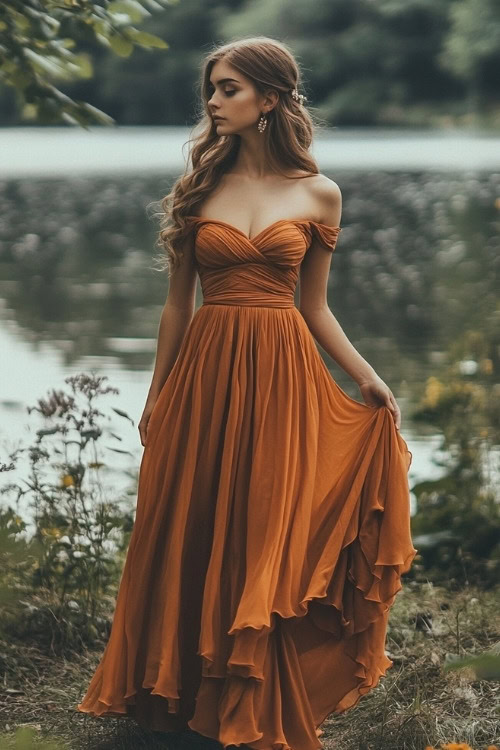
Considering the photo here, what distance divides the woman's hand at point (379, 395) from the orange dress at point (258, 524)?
0.09 feet

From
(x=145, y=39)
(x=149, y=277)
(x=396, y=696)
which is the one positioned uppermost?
(x=149, y=277)

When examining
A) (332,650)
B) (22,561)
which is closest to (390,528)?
(332,650)

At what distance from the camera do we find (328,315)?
11.4 ft

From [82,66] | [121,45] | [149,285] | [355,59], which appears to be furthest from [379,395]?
[355,59]

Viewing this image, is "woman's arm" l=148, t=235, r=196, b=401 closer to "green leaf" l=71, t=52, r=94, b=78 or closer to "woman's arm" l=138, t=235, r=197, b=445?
"woman's arm" l=138, t=235, r=197, b=445

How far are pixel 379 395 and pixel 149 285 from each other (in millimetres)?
10722

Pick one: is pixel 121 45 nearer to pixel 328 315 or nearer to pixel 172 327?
pixel 172 327

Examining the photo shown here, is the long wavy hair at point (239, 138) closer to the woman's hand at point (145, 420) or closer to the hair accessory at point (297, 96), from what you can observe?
the hair accessory at point (297, 96)

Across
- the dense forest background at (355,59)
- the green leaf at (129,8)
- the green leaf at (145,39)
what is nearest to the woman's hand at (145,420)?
the green leaf at (145,39)

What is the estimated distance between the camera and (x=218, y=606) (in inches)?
125

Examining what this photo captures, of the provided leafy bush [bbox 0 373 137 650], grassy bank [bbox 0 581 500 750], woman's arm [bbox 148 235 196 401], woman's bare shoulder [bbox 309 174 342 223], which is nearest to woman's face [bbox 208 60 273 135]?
woman's bare shoulder [bbox 309 174 342 223]

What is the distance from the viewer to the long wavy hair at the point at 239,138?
3246 millimetres

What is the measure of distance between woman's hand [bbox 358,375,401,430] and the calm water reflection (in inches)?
48.2

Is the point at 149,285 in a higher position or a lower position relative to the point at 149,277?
lower
